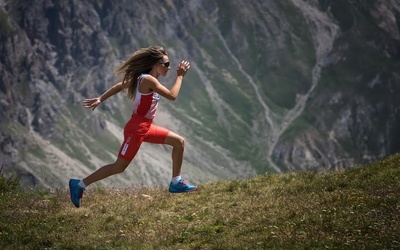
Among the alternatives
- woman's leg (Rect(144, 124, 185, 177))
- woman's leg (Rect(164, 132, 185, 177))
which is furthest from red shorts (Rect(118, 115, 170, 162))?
woman's leg (Rect(164, 132, 185, 177))

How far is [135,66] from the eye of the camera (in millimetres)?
17312

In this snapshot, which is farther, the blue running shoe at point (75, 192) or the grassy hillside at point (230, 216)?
the blue running shoe at point (75, 192)

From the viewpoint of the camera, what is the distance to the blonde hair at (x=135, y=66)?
1725 centimetres

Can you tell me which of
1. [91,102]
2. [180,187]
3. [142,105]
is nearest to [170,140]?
[142,105]

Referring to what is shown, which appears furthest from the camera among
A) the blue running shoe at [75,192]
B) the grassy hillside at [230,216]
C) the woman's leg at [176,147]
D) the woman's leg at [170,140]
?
the woman's leg at [176,147]

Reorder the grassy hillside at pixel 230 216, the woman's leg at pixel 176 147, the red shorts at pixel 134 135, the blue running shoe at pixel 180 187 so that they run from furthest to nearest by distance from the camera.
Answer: the blue running shoe at pixel 180 187 < the woman's leg at pixel 176 147 < the red shorts at pixel 134 135 < the grassy hillside at pixel 230 216

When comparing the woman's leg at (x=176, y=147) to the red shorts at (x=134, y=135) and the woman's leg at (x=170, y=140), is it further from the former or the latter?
the red shorts at (x=134, y=135)

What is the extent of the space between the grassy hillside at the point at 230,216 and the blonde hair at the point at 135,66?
3.37 m

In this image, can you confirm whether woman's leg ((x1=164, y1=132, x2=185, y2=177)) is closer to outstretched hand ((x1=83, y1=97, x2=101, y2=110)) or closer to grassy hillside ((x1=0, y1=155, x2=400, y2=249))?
grassy hillside ((x1=0, y1=155, x2=400, y2=249))

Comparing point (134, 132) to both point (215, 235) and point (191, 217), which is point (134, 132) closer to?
point (191, 217)

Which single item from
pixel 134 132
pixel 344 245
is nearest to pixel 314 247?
pixel 344 245

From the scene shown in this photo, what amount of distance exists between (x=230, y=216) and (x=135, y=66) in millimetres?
5191

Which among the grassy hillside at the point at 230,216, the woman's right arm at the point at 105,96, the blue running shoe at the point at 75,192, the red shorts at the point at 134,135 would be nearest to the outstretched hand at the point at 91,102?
the woman's right arm at the point at 105,96

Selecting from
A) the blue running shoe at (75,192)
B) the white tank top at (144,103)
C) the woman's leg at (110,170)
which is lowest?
the blue running shoe at (75,192)
